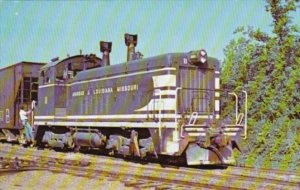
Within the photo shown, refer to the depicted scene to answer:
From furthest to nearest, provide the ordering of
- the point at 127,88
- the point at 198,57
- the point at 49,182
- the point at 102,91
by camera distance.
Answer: the point at 102,91
the point at 127,88
the point at 198,57
the point at 49,182

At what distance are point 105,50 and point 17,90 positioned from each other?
569 cm

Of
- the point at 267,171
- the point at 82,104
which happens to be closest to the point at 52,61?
the point at 82,104

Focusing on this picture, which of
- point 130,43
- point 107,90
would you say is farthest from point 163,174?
point 130,43

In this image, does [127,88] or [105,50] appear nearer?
[127,88]

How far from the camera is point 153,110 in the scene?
12867 millimetres

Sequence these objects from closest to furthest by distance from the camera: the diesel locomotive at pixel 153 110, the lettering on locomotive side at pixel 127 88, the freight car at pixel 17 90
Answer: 1. the diesel locomotive at pixel 153 110
2. the lettering on locomotive side at pixel 127 88
3. the freight car at pixel 17 90

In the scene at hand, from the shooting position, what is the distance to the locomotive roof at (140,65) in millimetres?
12711

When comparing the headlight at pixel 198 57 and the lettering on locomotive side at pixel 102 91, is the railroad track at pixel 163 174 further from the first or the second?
the headlight at pixel 198 57

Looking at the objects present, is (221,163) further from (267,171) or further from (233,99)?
(233,99)

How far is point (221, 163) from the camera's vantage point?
Answer: 12859mm

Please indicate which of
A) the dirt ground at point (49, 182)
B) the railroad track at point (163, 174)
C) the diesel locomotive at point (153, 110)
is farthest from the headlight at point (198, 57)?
the dirt ground at point (49, 182)

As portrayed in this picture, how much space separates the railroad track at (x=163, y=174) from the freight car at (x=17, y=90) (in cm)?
658

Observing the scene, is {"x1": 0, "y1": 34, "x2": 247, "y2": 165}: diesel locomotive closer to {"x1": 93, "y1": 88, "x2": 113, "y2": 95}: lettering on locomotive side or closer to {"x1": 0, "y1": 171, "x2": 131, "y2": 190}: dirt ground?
{"x1": 93, "y1": 88, "x2": 113, "y2": 95}: lettering on locomotive side

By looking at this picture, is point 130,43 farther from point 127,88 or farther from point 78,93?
point 78,93
